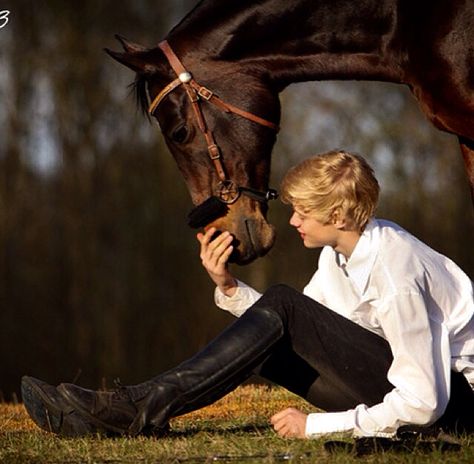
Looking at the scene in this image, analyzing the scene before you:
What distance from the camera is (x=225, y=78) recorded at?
14.7 feet

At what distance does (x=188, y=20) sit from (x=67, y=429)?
6.22ft

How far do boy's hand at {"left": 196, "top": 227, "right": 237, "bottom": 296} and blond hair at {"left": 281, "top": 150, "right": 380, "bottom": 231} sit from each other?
54 centimetres

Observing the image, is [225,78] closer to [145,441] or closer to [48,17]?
[145,441]

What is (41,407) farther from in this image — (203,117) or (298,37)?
(298,37)

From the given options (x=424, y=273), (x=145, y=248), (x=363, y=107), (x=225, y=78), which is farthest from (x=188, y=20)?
(x=145, y=248)

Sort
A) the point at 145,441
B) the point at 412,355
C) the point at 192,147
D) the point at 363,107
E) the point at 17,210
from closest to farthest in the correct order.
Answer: the point at 412,355 → the point at 145,441 → the point at 192,147 → the point at 363,107 → the point at 17,210

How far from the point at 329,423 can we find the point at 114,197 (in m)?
13.6

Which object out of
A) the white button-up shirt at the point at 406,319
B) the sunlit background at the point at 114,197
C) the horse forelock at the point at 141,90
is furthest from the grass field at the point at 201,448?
the sunlit background at the point at 114,197

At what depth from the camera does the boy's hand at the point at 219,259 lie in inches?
151

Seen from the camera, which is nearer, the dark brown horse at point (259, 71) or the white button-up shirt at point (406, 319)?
the white button-up shirt at point (406, 319)

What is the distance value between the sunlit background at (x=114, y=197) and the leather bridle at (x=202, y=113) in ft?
35.6

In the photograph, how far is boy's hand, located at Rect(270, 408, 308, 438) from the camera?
3412mm

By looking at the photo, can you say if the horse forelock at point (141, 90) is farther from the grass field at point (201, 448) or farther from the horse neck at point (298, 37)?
the grass field at point (201, 448)

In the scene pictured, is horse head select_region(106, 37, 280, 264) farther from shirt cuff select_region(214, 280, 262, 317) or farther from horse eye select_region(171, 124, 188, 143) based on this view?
shirt cuff select_region(214, 280, 262, 317)
